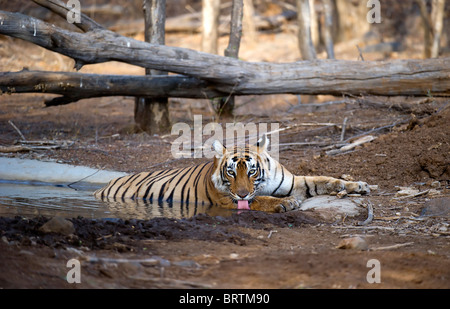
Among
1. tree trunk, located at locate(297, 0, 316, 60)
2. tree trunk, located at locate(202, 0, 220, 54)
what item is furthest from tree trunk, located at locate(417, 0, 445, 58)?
tree trunk, located at locate(202, 0, 220, 54)

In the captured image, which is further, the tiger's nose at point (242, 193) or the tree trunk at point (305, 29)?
the tree trunk at point (305, 29)

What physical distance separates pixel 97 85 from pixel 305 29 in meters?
5.60

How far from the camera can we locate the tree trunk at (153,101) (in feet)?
30.9

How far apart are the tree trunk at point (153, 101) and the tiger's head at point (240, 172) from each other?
12.8 feet

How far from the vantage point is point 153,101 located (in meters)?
9.67

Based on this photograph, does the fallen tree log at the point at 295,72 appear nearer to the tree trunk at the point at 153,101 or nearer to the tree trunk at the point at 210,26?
the tree trunk at the point at 153,101

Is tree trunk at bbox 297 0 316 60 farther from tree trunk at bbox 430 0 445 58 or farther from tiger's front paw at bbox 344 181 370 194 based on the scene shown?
tiger's front paw at bbox 344 181 370 194

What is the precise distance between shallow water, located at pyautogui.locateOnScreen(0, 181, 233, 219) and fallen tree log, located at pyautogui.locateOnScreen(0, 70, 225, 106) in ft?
7.66

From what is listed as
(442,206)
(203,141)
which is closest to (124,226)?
(442,206)

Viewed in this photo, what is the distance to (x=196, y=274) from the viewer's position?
3.10m

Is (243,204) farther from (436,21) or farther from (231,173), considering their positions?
(436,21)

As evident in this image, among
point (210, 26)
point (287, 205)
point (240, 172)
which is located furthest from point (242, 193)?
point (210, 26)

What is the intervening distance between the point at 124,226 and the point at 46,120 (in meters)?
7.39

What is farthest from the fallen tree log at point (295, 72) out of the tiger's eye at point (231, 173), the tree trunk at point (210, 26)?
the tree trunk at point (210, 26)
